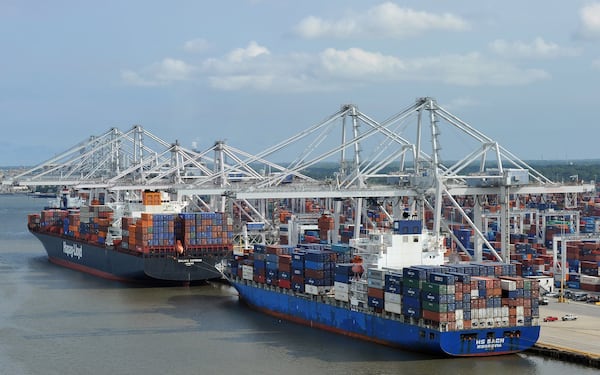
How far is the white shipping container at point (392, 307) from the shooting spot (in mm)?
29555

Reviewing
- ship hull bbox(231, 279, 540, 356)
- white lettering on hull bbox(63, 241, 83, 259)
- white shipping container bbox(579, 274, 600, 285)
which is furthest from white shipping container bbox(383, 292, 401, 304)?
white lettering on hull bbox(63, 241, 83, 259)

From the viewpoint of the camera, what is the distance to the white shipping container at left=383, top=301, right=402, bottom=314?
29555mm

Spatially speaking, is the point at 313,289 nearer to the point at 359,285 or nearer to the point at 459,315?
the point at 359,285

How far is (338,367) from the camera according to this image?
28.0 metres

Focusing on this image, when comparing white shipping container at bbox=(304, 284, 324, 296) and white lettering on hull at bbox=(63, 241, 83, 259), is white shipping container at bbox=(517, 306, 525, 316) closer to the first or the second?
white shipping container at bbox=(304, 284, 324, 296)

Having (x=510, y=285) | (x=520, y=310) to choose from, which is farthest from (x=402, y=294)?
(x=520, y=310)

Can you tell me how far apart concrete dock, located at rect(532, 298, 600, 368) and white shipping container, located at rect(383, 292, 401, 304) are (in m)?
4.02

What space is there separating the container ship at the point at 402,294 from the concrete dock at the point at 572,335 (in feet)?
2.72

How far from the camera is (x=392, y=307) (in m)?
29.9

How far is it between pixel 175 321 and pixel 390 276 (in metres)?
9.18

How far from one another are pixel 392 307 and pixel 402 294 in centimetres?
64

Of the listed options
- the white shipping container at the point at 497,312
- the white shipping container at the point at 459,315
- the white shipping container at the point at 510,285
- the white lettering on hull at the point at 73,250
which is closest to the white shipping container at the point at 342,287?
the white shipping container at the point at 459,315

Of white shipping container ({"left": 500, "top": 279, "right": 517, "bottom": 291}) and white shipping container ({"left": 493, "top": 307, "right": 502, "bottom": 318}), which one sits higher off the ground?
white shipping container ({"left": 500, "top": 279, "right": 517, "bottom": 291})

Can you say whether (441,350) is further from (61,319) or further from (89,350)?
(61,319)
